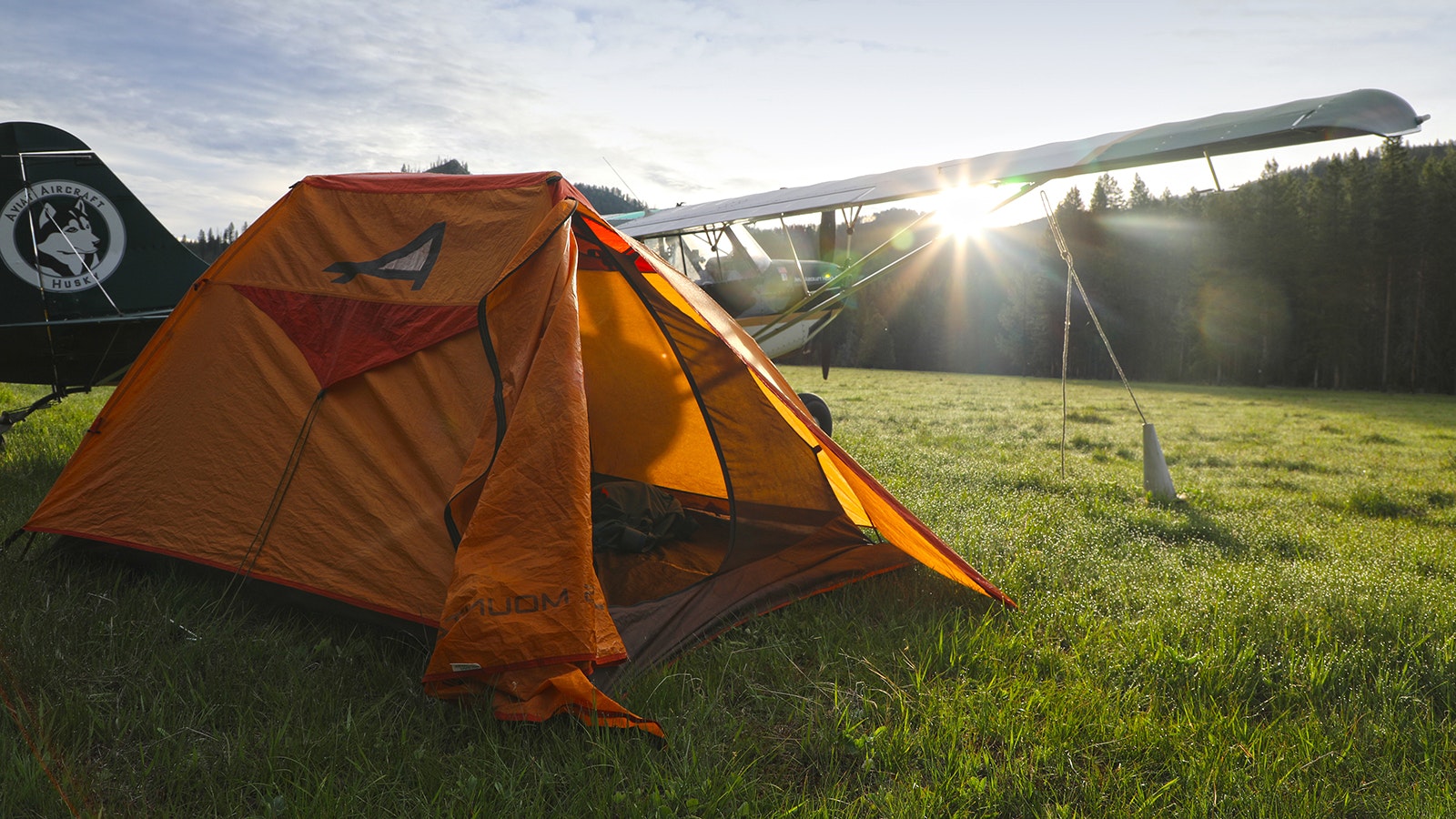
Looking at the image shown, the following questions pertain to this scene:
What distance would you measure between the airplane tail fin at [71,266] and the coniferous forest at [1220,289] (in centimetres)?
2492

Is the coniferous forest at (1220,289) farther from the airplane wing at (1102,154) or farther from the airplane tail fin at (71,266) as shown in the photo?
the airplane tail fin at (71,266)

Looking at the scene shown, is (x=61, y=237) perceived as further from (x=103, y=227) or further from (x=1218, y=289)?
(x=1218, y=289)

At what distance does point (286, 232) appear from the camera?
138 inches

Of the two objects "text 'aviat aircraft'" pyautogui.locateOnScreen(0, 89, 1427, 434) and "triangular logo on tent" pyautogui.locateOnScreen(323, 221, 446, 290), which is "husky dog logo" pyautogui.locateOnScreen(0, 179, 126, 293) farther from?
"triangular logo on tent" pyautogui.locateOnScreen(323, 221, 446, 290)

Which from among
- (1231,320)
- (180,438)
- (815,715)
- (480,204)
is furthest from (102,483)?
(1231,320)

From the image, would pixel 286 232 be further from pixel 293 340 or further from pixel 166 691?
pixel 166 691

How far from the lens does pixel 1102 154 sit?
19.2ft

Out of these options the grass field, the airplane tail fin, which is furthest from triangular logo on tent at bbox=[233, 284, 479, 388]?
the airplane tail fin

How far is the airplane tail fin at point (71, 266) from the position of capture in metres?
4.96

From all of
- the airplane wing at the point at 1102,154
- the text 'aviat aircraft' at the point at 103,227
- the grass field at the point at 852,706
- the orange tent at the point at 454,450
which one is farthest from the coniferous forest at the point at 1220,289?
the grass field at the point at 852,706

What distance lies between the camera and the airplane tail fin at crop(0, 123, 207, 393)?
4.96 meters

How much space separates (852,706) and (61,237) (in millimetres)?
5918

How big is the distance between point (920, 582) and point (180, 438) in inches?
131

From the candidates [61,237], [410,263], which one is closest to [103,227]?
[61,237]
